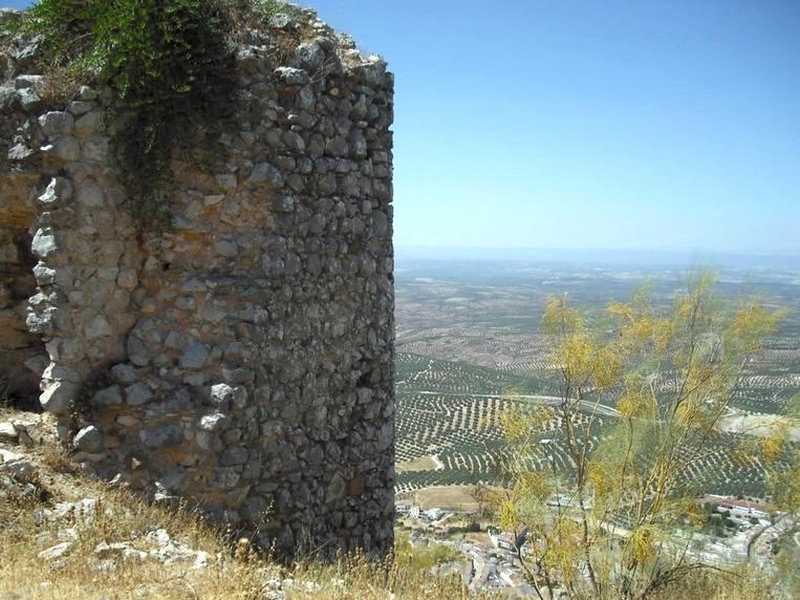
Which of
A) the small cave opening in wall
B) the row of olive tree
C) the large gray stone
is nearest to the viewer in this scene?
the large gray stone

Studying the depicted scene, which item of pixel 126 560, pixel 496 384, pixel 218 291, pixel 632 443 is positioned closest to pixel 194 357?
pixel 218 291

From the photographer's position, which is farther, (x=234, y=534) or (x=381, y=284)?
(x=381, y=284)

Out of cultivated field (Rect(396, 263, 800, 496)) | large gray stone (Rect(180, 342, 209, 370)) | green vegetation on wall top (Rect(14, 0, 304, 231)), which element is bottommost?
cultivated field (Rect(396, 263, 800, 496))

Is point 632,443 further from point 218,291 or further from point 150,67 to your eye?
point 150,67

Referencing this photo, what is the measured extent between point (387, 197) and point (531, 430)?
11.5ft

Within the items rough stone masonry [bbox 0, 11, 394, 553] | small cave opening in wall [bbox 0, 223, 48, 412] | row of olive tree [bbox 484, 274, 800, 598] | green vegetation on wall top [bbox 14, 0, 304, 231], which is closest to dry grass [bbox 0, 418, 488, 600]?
rough stone masonry [bbox 0, 11, 394, 553]

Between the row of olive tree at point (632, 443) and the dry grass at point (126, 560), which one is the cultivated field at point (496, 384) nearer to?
the row of olive tree at point (632, 443)

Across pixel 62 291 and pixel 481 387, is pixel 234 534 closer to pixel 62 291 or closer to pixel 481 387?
pixel 62 291

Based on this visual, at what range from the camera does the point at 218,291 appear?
439cm

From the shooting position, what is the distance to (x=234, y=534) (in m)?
4.31

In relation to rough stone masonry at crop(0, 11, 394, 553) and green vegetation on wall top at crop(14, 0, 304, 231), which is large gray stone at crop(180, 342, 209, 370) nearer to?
rough stone masonry at crop(0, 11, 394, 553)

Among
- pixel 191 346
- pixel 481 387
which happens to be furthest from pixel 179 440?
pixel 481 387

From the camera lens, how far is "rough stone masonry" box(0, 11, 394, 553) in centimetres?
416

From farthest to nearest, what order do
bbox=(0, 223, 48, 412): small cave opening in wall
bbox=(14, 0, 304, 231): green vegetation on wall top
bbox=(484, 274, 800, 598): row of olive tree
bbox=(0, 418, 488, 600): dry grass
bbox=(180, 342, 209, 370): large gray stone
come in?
bbox=(484, 274, 800, 598): row of olive tree, bbox=(0, 223, 48, 412): small cave opening in wall, bbox=(180, 342, 209, 370): large gray stone, bbox=(14, 0, 304, 231): green vegetation on wall top, bbox=(0, 418, 488, 600): dry grass
